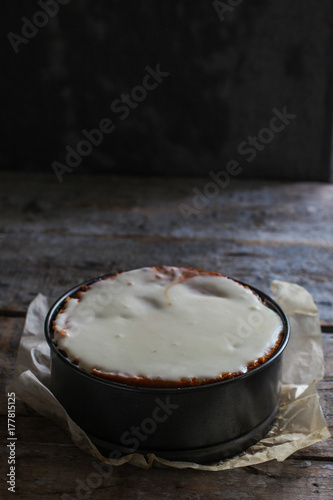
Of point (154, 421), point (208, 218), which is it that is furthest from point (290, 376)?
point (208, 218)

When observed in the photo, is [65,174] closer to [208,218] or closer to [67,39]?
[67,39]

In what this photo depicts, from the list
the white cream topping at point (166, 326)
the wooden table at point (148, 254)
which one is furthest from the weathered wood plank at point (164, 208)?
the white cream topping at point (166, 326)

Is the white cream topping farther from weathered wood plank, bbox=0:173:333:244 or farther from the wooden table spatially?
weathered wood plank, bbox=0:173:333:244

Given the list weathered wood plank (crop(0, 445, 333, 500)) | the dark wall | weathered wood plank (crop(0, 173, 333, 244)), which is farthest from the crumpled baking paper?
the dark wall

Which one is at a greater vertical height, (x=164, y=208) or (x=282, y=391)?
(x=282, y=391)

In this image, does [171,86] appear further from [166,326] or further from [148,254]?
[166,326]

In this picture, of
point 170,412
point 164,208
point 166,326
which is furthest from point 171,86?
point 170,412
